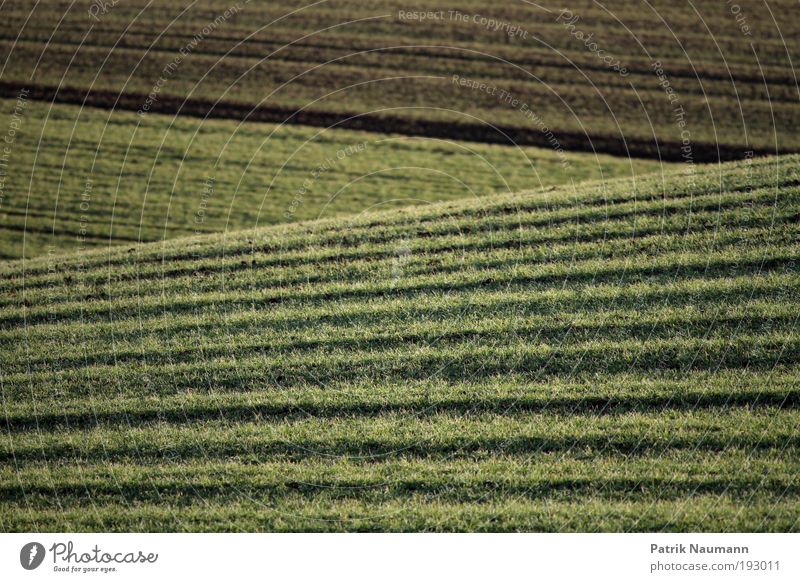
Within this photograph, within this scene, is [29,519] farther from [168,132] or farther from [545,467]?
[168,132]

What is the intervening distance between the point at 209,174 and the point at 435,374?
18500 millimetres

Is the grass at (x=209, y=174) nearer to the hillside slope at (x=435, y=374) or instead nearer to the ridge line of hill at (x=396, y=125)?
the ridge line of hill at (x=396, y=125)

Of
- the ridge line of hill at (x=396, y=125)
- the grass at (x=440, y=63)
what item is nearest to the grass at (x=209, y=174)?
the ridge line of hill at (x=396, y=125)

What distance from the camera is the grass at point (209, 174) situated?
28500 mm

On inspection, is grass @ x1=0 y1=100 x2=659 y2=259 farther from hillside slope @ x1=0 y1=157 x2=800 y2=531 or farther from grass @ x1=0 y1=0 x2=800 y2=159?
hillside slope @ x1=0 y1=157 x2=800 y2=531

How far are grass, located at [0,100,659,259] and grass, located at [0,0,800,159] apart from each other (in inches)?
60.4

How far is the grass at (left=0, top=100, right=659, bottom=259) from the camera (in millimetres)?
28500

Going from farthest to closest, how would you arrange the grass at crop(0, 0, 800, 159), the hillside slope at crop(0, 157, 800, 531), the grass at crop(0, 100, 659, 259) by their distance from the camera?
the grass at crop(0, 0, 800, 159) < the grass at crop(0, 100, 659, 259) < the hillside slope at crop(0, 157, 800, 531)

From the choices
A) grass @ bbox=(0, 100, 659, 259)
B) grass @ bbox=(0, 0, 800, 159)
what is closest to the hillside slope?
grass @ bbox=(0, 100, 659, 259)

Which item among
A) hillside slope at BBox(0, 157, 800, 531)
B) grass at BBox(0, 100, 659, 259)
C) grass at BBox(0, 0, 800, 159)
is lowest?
hillside slope at BBox(0, 157, 800, 531)

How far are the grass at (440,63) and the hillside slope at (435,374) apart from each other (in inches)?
561

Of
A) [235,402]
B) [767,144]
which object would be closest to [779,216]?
[235,402]

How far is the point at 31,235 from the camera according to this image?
28188mm

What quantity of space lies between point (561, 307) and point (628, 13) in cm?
2543
